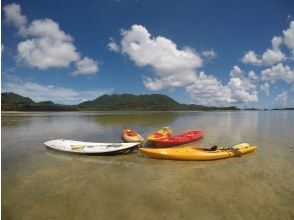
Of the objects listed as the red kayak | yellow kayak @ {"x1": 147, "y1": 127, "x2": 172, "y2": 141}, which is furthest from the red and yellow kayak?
the red kayak

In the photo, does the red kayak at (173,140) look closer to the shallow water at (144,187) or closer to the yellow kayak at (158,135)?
the yellow kayak at (158,135)

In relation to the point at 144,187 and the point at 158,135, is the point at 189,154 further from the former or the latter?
the point at 158,135

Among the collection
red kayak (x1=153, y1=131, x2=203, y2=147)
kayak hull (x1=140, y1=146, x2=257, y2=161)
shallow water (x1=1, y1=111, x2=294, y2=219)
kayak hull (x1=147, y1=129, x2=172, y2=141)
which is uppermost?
kayak hull (x1=147, y1=129, x2=172, y2=141)

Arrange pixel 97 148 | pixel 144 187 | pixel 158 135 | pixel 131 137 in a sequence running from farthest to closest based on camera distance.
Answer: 1. pixel 131 137
2. pixel 158 135
3. pixel 97 148
4. pixel 144 187

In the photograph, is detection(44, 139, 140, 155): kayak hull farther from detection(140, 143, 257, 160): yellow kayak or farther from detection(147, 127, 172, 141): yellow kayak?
detection(147, 127, 172, 141): yellow kayak

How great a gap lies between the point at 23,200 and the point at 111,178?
13.3ft

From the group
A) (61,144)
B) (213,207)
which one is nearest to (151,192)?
(213,207)

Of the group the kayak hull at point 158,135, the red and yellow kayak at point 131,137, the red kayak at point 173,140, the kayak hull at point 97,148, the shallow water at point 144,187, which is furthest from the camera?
the red and yellow kayak at point 131,137

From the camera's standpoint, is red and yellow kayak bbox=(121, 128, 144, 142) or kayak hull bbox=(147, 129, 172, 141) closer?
kayak hull bbox=(147, 129, 172, 141)

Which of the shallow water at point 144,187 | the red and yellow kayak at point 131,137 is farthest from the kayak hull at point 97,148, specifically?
the red and yellow kayak at point 131,137

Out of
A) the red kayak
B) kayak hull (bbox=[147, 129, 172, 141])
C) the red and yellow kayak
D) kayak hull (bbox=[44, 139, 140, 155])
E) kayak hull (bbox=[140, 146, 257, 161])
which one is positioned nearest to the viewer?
kayak hull (bbox=[140, 146, 257, 161])

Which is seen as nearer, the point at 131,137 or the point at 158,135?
the point at 158,135

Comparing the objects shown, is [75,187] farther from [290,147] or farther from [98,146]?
[290,147]

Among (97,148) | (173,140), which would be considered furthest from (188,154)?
(97,148)
